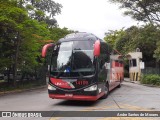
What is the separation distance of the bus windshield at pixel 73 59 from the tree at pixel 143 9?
2815cm

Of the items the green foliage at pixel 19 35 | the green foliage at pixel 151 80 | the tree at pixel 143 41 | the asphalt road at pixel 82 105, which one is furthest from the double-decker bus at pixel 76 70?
the tree at pixel 143 41

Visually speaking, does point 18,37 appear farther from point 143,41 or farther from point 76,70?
point 143,41

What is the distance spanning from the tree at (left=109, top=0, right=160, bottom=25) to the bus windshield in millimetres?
28152

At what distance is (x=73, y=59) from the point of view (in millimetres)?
14766

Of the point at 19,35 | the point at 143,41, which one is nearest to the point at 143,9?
the point at 143,41

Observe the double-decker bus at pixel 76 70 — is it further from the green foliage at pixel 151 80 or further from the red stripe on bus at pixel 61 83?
the green foliage at pixel 151 80

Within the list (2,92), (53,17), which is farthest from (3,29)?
(53,17)

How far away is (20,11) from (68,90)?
10622 millimetres

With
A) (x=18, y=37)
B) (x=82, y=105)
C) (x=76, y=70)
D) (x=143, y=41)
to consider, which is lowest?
(x=82, y=105)

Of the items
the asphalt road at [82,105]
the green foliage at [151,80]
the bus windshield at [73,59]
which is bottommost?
the asphalt road at [82,105]

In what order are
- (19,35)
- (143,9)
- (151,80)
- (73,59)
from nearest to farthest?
(73,59)
(19,35)
(151,80)
(143,9)

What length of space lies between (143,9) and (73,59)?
98.2 feet

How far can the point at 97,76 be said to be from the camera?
14.7m

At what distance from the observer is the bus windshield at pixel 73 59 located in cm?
1459
